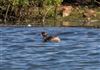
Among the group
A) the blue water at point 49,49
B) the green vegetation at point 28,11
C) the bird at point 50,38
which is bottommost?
the blue water at point 49,49

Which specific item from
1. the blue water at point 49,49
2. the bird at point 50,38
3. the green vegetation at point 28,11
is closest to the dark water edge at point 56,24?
the green vegetation at point 28,11

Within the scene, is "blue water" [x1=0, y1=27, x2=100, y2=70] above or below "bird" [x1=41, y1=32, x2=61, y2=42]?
below

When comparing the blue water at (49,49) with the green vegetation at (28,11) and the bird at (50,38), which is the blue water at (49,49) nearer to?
the bird at (50,38)

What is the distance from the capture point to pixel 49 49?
24547mm

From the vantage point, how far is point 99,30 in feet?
104

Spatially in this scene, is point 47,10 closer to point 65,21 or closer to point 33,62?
point 65,21

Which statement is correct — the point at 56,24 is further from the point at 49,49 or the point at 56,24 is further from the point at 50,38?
the point at 49,49

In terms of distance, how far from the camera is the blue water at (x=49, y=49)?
20.0 meters

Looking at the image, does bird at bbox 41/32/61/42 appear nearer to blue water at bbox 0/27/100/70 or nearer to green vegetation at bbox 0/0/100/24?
blue water at bbox 0/27/100/70

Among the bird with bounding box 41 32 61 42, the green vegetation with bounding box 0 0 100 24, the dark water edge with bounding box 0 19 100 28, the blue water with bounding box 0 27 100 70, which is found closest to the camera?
the blue water with bounding box 0 27 100 70

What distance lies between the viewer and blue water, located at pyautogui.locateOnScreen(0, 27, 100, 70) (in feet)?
65.5

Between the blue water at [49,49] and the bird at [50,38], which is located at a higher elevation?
the bird at [50,38]

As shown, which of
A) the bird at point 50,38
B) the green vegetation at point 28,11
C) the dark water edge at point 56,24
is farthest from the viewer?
the green vegetation at point 28,11

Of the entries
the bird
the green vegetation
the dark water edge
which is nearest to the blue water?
the bird
